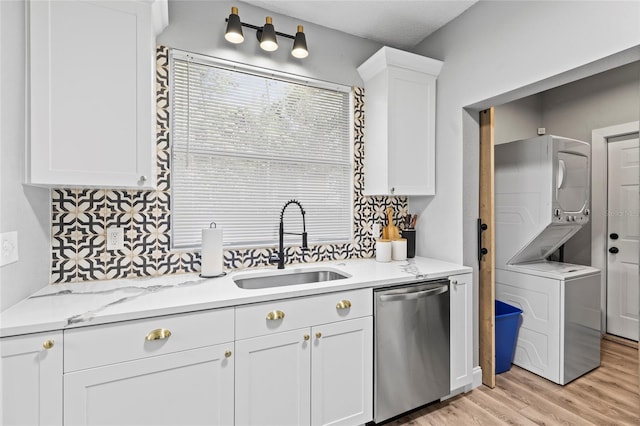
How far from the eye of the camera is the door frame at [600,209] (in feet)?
10.7

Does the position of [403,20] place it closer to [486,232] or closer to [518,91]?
[518,91]

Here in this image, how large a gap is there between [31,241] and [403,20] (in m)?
2.78

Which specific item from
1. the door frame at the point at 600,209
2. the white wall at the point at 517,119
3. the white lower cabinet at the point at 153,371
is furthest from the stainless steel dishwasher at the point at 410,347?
the door frame at the point at 600,209

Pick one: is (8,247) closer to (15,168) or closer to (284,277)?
(15,168)

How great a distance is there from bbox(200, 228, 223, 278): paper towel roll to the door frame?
12.4 feet

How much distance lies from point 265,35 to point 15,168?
1546 millimetres

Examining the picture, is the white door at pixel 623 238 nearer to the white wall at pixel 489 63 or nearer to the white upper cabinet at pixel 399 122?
the white wall at pixel 489 63

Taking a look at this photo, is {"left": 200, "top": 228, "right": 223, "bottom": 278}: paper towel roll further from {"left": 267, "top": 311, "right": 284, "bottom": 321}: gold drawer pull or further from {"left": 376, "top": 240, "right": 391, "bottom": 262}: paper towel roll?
{"left": 376, "top": 240, "right": 391, "bottom": 262}: paper towel roll

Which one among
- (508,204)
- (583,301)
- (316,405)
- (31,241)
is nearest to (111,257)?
(31,241)

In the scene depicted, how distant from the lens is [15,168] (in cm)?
135

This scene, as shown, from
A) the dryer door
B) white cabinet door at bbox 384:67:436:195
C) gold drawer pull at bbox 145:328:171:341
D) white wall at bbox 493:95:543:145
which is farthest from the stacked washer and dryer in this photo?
gold drawer pull at bbox 145:328:171:341

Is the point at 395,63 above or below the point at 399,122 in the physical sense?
above

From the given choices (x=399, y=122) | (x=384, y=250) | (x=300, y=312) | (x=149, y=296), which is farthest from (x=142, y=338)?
(x=399, y=122)

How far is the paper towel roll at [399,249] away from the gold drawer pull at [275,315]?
1220 mm
